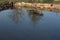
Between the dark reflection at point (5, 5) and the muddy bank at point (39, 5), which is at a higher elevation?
the dark reflection at point (5, 5)

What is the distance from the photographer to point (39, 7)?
1322 cm

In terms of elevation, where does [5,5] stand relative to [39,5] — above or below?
above

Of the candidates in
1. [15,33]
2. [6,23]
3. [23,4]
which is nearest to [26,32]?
[15,33]

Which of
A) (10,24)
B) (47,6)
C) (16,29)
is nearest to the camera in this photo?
(16,29)

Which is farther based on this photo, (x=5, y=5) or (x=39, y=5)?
(x=39, y=5)

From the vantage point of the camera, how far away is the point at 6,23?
763 cm

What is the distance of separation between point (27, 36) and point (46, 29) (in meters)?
1.23

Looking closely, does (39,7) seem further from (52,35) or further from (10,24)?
(52,35)

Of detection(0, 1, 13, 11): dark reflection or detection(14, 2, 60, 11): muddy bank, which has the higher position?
detection(0, 1, 13, 11): dark reflection

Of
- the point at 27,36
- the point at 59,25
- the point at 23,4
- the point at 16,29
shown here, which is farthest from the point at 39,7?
the point at 27,36

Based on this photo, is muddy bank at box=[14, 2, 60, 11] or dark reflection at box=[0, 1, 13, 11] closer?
dark reflection at box=[0, 1, 13, 11]

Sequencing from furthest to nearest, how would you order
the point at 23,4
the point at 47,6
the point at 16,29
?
the point at 23,4 < the point at 47,6 < the point at 16,29

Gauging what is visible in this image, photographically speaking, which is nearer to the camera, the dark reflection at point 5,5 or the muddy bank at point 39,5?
the dark reflection at point 5,5

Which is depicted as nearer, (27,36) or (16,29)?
(27,36)
